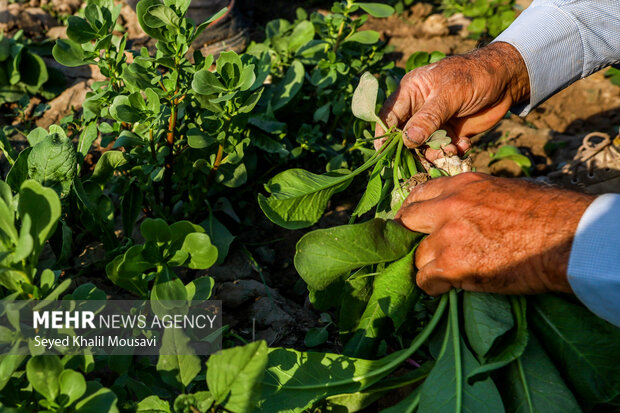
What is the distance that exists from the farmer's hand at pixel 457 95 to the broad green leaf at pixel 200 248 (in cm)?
86

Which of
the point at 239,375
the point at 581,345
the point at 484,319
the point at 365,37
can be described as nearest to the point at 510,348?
the point at 484,319

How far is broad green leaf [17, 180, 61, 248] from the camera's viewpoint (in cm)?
109

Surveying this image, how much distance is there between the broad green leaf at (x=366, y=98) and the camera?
189cm

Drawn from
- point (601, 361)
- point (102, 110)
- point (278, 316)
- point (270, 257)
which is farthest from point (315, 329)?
point (102, 110)

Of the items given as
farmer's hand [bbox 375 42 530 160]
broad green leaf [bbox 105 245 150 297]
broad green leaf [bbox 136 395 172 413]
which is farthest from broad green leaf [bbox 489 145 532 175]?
broad green leaf [bbox 136 395 172 413]

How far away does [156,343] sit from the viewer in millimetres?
1507

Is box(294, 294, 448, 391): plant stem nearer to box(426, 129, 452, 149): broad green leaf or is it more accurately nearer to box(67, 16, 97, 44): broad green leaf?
box(426, 129, 452, 149): broad green leaf

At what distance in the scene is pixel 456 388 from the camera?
138 cm

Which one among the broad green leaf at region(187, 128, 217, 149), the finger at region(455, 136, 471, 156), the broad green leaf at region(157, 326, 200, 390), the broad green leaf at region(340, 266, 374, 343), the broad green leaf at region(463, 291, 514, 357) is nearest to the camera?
the broad green leaf at region(157, 326, 200, 390)

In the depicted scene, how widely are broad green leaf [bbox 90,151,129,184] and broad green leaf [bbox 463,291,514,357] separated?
1209mm

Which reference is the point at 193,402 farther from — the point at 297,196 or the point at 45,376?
the point at 297,196

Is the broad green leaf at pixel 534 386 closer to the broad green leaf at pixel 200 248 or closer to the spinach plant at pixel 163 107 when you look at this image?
the broad green leaf at pixel 200 248

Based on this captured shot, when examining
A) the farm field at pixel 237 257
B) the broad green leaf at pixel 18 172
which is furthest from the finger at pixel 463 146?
the broad green leaf at pixel 18 172

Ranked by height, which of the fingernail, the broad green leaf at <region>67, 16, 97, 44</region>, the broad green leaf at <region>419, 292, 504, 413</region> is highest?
the broad green leaf at <region>67, 16, 97, 44</region>
